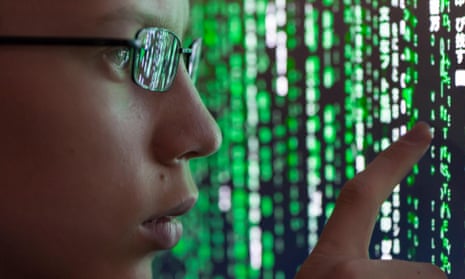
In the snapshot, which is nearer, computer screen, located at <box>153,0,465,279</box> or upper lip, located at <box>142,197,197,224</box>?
upper lip, located at <box>142,197,197,224</box>

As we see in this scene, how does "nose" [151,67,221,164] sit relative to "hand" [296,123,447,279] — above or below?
above

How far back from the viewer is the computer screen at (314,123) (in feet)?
2.55

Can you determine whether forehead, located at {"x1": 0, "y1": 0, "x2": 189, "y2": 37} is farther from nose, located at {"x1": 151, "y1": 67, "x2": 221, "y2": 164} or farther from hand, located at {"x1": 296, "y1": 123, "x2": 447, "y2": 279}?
hand, located at {"x1": 296, "y1": 123, "x2": 447, "y2": 279}

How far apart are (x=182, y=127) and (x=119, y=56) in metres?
0.08

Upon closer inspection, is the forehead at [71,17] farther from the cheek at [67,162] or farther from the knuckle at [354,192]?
the knuckle at [354,192]

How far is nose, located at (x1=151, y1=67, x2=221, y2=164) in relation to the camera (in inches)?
24.1

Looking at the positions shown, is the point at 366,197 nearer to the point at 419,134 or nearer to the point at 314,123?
the point at 419,134

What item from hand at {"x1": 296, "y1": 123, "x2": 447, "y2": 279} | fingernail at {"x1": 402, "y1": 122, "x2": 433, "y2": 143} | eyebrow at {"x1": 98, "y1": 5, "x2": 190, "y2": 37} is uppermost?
eyebrow at {"x1": 98, "y1": 5, "x2": 190, "y2": 37}

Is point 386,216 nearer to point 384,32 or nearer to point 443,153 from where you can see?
point 443,153

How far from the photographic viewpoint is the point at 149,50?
0.61 metres

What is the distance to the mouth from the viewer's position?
2.05 ft

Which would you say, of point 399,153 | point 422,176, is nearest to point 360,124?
point 422,176

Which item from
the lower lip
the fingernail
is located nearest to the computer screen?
the fingernail

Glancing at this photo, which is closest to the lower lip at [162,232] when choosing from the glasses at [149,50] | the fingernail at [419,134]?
the glasses at [149,50]
